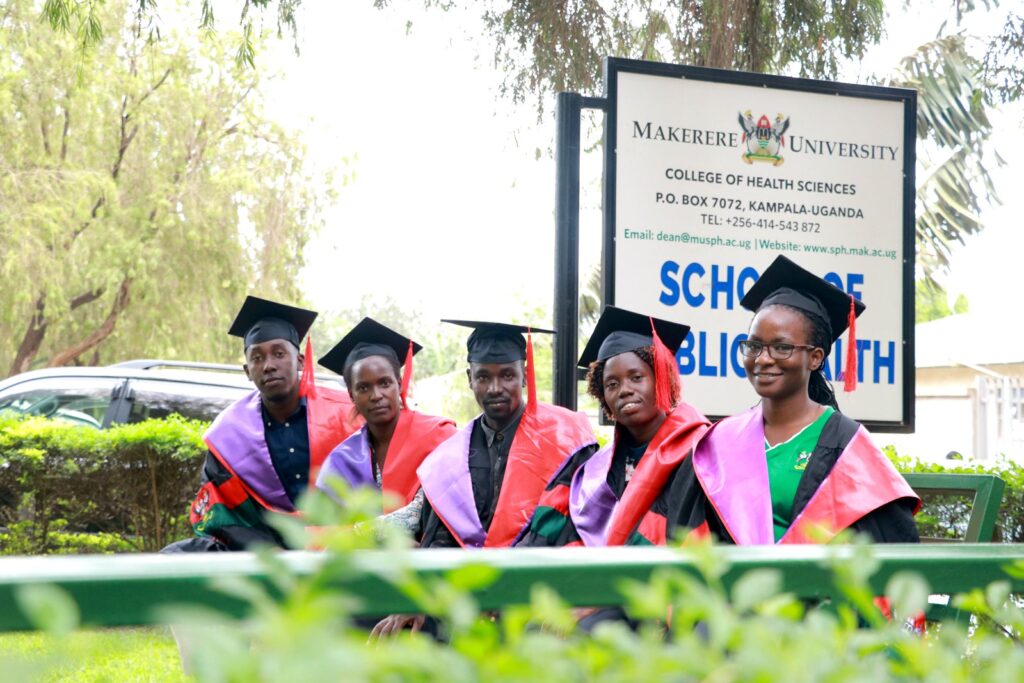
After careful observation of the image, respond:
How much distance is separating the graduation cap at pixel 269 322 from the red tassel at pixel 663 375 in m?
1.93

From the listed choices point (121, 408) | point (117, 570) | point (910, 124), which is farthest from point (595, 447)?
point (121, 408)

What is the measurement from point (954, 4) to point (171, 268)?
1583cm

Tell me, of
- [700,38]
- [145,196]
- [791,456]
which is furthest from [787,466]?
[145,196]

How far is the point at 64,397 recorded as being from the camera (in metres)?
9.61

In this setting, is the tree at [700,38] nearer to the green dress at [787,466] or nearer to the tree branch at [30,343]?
the green dress at [787,466]

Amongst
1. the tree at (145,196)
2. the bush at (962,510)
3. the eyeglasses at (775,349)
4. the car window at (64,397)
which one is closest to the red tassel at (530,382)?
the eyeglasses at (775,349)

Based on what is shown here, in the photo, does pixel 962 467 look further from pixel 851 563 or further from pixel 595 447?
pixel 851 563

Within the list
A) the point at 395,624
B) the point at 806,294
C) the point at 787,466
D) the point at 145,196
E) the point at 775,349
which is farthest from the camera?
the point at 145,196

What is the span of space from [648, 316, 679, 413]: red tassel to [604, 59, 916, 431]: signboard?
107 cm

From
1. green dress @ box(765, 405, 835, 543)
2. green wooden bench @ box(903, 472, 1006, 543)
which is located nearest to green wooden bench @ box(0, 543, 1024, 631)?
green dress @ box(765, 405, 835, 543)

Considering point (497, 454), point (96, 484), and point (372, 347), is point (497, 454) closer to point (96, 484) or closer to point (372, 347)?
point (372, 347)

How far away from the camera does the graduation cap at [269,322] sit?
19.1ft

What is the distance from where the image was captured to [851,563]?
99 centimetres

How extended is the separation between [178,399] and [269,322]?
4.01m
